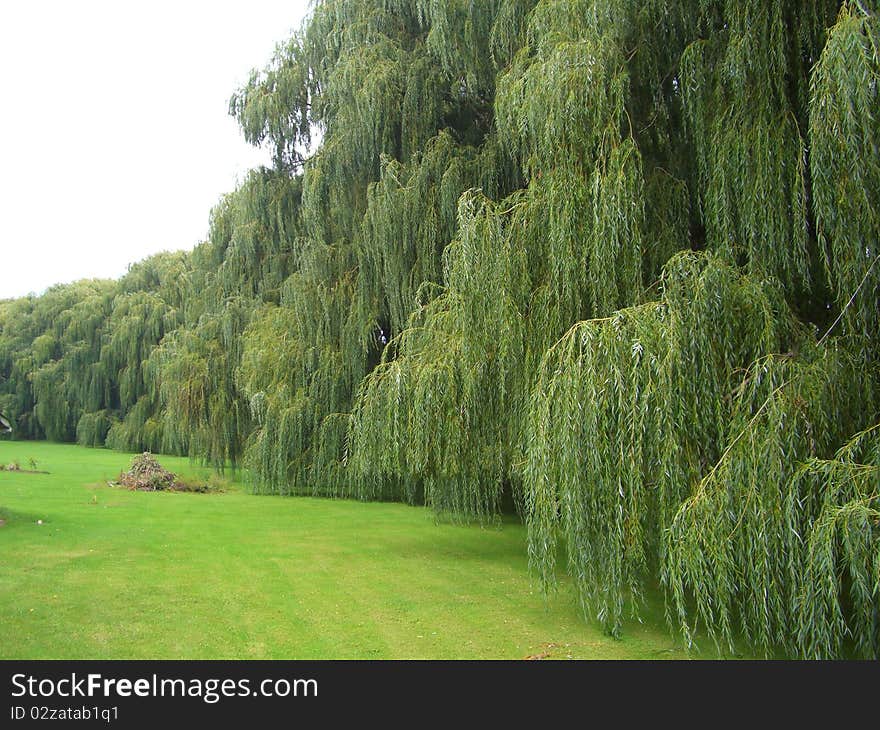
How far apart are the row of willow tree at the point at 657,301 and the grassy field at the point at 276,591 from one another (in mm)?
645

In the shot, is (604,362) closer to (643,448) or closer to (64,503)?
(643,448)

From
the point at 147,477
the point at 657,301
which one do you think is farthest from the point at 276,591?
the point at 147,477

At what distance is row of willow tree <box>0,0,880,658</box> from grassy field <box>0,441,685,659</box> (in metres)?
0.65

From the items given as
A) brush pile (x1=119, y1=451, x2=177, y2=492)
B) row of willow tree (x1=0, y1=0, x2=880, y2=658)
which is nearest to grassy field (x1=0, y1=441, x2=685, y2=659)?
row of willow tree (x1=0, y1=0, x2=880, y2=658)

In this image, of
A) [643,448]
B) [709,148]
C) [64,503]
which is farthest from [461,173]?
[64,503]

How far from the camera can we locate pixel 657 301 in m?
5.01

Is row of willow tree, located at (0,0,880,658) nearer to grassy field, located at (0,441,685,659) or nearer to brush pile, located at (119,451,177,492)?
grassy field, located at (0,441,685,659)

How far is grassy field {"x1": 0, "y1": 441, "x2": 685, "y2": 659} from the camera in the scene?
16.0 ft

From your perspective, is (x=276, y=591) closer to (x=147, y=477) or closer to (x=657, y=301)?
(x=657, y=301)

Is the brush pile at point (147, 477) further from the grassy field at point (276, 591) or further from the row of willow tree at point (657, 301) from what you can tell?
the row of willow tree at point (657, 301)

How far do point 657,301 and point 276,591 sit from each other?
393 cm

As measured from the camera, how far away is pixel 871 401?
162 inches

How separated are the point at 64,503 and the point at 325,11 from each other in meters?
8.90

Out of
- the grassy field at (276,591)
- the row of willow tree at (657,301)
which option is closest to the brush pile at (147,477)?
the grassy field at (276,591)
